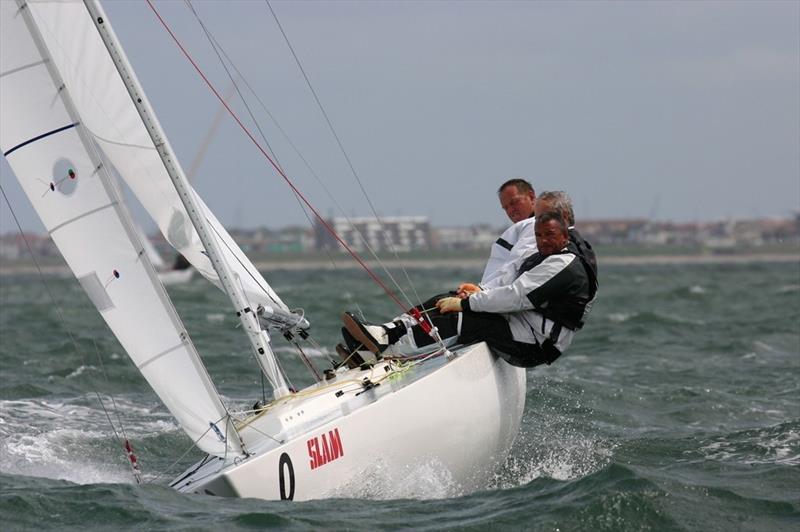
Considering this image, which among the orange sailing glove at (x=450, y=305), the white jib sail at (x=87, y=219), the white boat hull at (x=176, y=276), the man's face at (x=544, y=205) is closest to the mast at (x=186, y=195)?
the white jib sail at (x=87, y=219)

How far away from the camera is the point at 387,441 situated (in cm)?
524

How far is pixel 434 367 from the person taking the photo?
5.60 meters

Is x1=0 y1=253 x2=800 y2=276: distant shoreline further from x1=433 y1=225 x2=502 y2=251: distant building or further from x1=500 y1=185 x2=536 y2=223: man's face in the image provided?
x1=500 y1=185 x2=536 y2=223: man's face

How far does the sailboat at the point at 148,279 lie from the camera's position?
5184 mm

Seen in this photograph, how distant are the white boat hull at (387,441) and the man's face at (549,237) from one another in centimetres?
Answer: 51

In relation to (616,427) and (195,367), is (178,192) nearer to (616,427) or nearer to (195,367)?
(195,367)

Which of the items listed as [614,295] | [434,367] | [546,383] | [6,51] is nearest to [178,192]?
[6,51]

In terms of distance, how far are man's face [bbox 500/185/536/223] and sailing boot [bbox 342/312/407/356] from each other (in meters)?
0.73

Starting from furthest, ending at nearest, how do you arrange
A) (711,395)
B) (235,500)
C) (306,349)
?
1. (306,349)
2. (711,395)
3. (235,500)

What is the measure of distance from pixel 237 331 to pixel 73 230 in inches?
353

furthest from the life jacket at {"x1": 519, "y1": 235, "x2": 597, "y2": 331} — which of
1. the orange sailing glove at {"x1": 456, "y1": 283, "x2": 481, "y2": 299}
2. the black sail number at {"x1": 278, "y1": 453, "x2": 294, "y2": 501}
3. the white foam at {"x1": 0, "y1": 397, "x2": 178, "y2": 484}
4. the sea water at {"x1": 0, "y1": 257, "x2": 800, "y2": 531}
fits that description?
the white foam at {"x1": 0, "y1": 397, "x2": 178, "y2": 484}

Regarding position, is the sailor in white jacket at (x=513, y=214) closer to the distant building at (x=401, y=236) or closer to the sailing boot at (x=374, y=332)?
the sailing boot at (x=374, y=332)

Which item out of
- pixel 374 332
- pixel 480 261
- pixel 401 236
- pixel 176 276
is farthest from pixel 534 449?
pixel 401 236

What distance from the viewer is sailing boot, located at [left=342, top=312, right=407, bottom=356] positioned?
5930 millimetres
